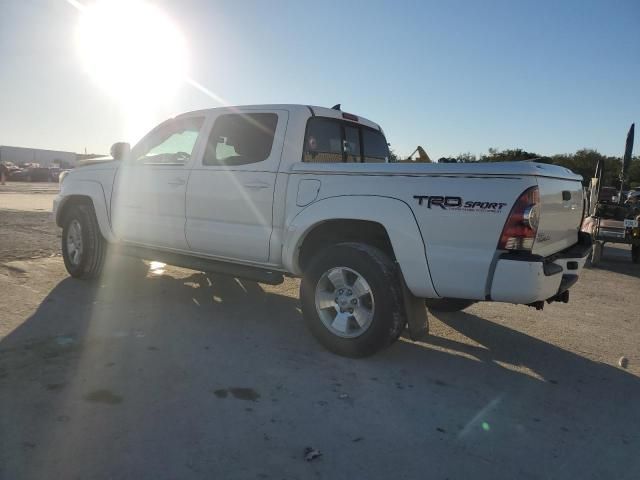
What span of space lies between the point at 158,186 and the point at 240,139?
1.09 metres

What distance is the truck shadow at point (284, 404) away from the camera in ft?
7.98

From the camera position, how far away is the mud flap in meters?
3.64

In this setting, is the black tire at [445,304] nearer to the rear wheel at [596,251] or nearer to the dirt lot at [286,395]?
the dirt lot at [286,395]

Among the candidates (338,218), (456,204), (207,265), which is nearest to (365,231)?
(338,218)

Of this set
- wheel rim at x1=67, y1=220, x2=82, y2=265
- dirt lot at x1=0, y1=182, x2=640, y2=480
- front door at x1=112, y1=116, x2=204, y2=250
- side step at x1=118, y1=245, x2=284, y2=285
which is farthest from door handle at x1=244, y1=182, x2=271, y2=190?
wheel rim at x1=67, y1=220, x2=82, y2=265

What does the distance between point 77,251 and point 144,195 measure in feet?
4.60

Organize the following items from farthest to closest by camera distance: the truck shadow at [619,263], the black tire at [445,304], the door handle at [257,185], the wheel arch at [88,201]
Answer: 1. the truck shadow at [619,263]
2. the wheel arch at [88,201]
3. the black tire at [445,304]
4. the door handle at [257,185]

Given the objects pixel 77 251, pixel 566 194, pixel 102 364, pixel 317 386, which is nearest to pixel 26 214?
pixel 77 251

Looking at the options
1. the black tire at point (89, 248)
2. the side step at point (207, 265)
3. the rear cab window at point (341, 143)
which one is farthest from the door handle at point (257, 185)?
Answer: the black tire at point (89, 248)

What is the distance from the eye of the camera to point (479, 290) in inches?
128

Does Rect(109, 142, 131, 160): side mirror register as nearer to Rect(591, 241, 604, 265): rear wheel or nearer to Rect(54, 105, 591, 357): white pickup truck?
Rect(54, 105, 591, 357): white pickup truck

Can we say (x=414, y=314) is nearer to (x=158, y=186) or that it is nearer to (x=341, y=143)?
(x=341, y=143)

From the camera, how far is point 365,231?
3926 millimetres

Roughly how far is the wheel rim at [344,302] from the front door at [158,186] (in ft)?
5.56
